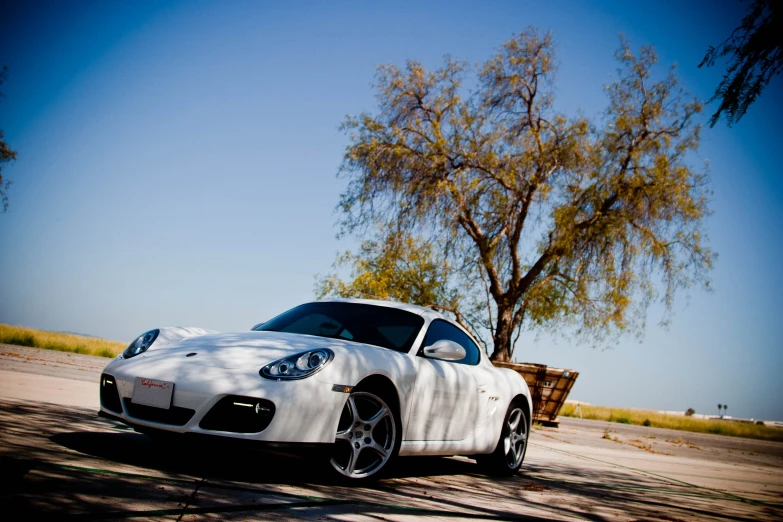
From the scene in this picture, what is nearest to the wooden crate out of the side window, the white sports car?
the side window

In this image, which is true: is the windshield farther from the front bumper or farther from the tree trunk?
the tree trunk

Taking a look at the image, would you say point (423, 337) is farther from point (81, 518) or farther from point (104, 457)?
point (81, 518)

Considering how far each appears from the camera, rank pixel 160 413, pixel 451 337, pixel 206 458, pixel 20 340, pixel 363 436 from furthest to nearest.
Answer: pixel 20 340 → pixel 451 337 → pixel 206 458 → pixel 363 436 → pixel 160 413

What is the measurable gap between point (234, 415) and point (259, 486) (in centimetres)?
46

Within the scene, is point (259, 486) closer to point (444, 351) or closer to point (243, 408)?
point (243, 408)

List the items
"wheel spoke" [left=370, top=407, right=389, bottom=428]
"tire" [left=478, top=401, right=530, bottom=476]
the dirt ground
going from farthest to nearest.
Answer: "tire" [left=478, top=401, right=530, bottom=476], "wheel spoke" [left=370, top=407, right=389, bottom=428], the dirt ground

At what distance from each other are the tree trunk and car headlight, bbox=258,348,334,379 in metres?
15.6

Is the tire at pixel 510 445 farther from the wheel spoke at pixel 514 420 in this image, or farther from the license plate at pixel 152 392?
the license plate at pixel 152 392

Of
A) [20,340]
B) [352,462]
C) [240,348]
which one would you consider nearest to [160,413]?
[240,348]

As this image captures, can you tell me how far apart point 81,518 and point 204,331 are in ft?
11.2

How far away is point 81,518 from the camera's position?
275 cm

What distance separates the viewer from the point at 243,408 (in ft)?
13.7

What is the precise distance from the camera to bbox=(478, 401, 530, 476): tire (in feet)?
21.7

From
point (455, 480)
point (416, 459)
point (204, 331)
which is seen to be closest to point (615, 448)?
point (416, 459)
